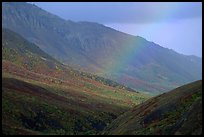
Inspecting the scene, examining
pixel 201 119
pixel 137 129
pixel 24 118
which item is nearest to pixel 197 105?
pixel 201 119

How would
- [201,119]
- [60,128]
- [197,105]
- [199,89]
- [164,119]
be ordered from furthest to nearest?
[60,128] < [199,89] < [164,119] < [197,105] < [201,119]

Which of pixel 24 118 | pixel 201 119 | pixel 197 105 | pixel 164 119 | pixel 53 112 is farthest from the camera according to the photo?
pixel 53 112

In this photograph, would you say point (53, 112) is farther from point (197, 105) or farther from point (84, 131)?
point (197, 105)

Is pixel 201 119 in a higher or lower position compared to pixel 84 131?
higher

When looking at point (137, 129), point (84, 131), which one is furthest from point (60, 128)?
point (137, 129)

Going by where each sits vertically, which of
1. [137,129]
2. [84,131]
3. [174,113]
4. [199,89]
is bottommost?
[84,131]

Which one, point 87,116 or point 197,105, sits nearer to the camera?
point 197,105

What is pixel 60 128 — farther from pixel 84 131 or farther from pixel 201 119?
pixel 201 119

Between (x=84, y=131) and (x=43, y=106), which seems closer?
(x=84, y=131)

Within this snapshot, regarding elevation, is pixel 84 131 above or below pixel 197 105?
below
